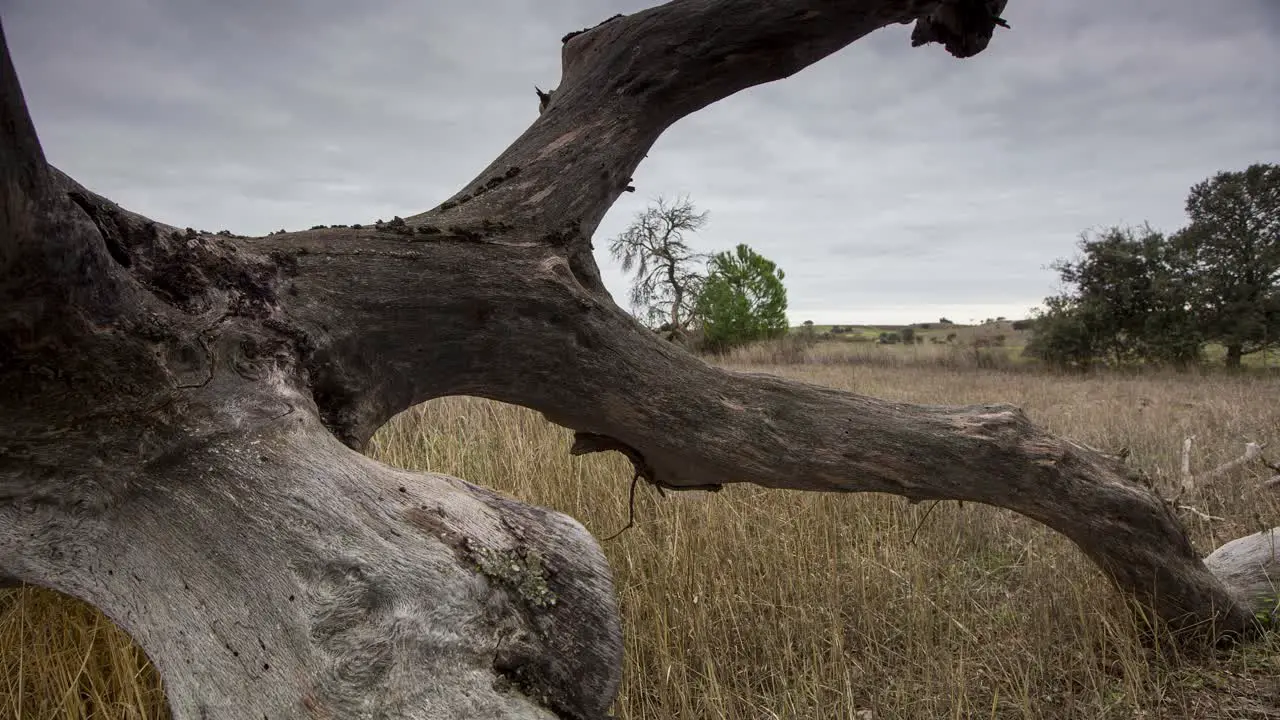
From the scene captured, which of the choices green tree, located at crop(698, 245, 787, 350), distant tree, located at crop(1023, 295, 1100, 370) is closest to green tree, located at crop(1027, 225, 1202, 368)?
distant tree, located at crop(1023, 295, 1100, 370)

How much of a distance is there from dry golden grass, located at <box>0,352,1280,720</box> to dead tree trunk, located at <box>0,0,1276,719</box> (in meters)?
1.31

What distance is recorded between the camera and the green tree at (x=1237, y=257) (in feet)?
53.2

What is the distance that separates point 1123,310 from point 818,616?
19.6 metres

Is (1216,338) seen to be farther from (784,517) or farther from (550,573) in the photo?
(550,573)

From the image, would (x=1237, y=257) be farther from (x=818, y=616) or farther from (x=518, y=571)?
(x=518, y=571)

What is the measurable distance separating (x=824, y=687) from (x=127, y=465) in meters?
2.82

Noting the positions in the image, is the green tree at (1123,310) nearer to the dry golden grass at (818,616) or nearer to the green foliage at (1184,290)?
the green foliage at (1184,290)

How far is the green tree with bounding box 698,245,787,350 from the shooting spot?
30.1 metres

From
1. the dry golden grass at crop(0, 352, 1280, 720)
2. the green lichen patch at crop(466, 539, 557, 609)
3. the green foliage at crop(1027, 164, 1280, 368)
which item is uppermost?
the green foliage at crop(1027, 164, 1280, 368)

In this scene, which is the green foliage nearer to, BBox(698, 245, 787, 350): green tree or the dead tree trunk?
BBox(698, 245, 787, 350): green tree

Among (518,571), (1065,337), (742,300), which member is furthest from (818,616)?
(742,300)

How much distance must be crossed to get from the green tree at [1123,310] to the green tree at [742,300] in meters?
12.7

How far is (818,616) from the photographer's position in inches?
149

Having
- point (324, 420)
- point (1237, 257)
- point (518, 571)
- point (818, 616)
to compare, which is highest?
point (1237, 257)
